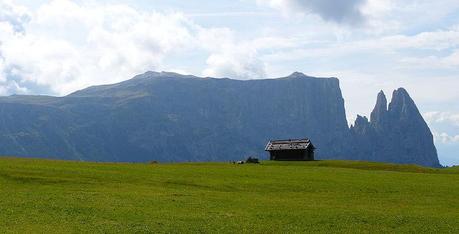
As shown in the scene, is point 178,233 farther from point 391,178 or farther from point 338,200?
point 391,178

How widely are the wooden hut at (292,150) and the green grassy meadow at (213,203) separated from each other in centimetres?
6758

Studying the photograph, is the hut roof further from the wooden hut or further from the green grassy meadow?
the green grassy meadow

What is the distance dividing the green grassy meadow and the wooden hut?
67.6 m

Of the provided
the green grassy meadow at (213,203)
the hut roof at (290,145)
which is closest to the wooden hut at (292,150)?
the hut roof at (290,145)

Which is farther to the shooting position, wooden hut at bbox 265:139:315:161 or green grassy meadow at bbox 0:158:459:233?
wooden hut at bbox 265:139:315:161

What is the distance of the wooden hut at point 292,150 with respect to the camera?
469ft

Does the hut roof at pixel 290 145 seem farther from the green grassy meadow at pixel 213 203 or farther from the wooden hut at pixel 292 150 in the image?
the green grassy meadow at pixel 213 203

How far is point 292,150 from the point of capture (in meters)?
144

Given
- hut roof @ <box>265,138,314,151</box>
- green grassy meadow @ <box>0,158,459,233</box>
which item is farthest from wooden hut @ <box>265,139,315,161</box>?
green grassy meadow @ <box>0,158,459,233</box>

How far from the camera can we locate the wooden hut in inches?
5630

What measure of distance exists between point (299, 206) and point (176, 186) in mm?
19104

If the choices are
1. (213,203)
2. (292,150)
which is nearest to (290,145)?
(292,150)

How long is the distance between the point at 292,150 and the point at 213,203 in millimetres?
98558

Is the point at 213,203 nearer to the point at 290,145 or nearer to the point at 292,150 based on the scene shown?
the point at 292,150
